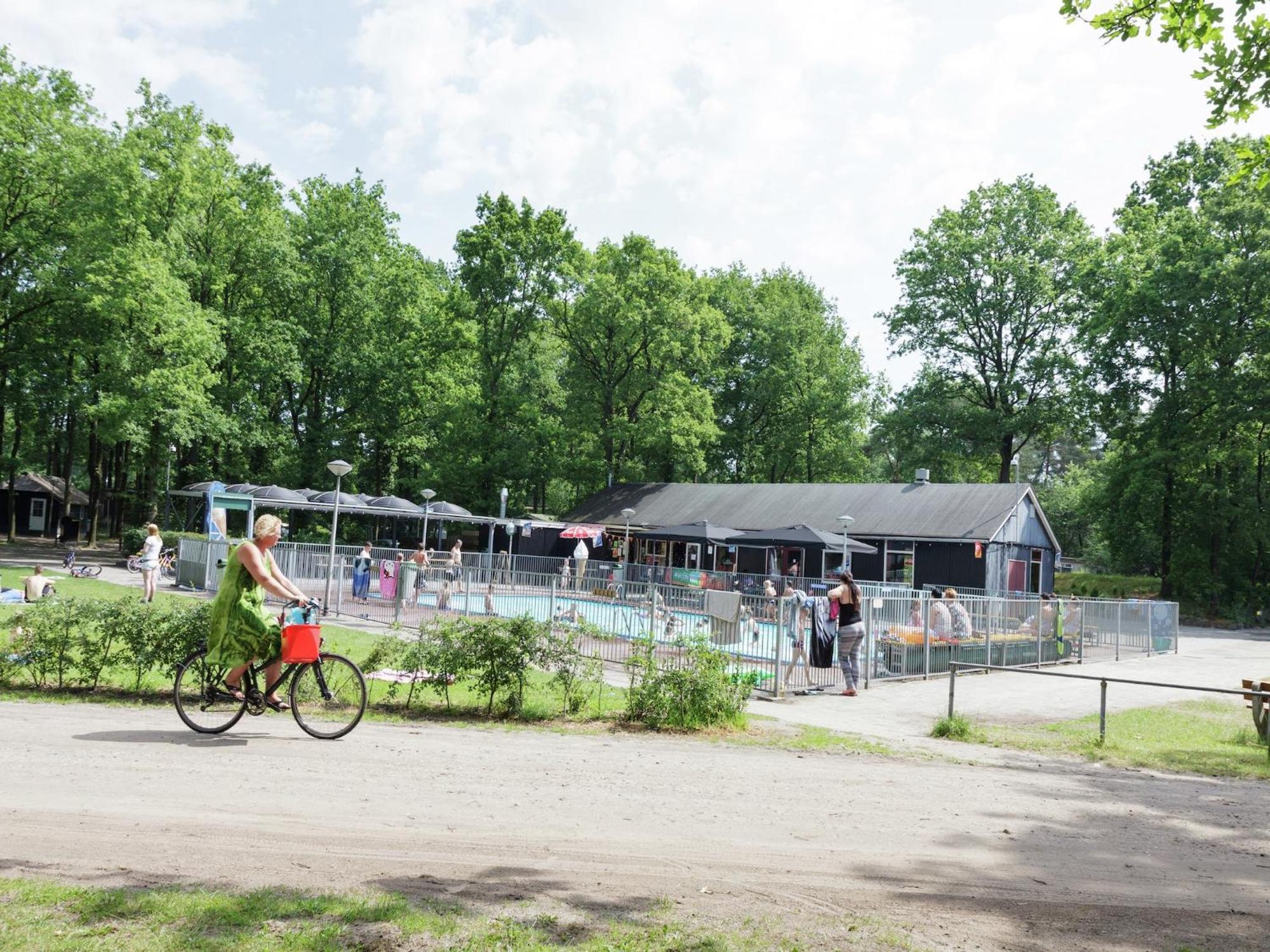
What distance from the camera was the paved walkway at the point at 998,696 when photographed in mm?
11752

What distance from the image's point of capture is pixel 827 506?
3950cm

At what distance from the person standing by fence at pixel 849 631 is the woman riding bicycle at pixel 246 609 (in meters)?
8.91

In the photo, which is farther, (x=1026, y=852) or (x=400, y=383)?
(x=400, y=383)

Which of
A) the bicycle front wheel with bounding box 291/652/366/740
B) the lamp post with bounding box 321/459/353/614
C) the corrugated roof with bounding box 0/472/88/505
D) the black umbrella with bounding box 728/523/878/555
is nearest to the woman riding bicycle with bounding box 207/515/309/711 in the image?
the bicycle front wheel with bounding box 291/652/366/740

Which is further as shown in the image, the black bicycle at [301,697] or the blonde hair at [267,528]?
the black bicycle at [301,697]

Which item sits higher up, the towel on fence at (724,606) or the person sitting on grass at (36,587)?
the towel on fence at (724,606)

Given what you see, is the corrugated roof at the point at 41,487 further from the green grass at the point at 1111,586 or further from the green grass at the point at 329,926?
the green grass at the point at 329,926

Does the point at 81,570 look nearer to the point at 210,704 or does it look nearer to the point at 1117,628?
the point at 210,704

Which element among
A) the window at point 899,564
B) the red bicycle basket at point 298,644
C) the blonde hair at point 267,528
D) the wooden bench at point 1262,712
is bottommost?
the wooden bench at point 1262,712

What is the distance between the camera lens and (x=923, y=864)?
5.54 meters

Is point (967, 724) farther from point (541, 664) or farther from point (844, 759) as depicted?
point (541, 664)

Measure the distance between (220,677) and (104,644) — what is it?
2.38m

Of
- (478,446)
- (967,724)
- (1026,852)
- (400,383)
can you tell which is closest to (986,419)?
(478,446)

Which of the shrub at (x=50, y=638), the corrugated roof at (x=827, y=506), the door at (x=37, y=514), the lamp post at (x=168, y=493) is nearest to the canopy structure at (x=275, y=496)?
the lamp post at (x=168, y=493)
